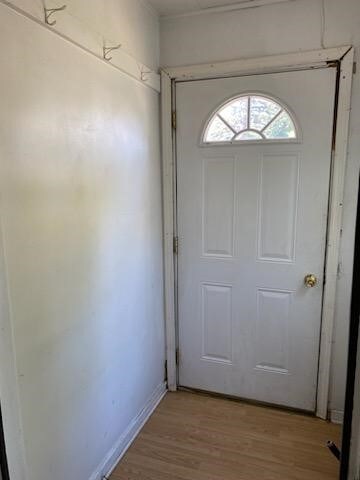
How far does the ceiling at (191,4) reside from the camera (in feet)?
6.52

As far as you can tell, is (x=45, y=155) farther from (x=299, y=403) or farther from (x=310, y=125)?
(x=299, y=403)

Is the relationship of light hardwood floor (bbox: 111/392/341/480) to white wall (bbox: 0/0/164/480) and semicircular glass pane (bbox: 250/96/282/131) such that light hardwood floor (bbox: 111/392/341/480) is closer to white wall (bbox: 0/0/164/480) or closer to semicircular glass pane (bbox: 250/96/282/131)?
white wall (bbox: 0/0/164/480)

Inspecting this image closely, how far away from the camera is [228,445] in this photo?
204cm

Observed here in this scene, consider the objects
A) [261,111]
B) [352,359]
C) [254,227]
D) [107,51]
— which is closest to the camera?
[352,359]

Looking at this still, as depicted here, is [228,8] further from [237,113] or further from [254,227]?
[254,227]

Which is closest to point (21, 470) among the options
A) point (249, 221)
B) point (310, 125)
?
point (249, 221)

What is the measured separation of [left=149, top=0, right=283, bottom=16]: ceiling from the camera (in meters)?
1.99

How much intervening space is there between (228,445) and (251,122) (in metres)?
1.89

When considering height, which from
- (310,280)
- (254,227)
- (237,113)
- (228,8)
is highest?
(228,8)

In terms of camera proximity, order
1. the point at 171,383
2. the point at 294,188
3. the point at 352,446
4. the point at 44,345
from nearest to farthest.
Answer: the point at 352,446 → the point at 44,345 → the point at 294,188 → the point at 171,383

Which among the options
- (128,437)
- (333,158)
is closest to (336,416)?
(128,437)

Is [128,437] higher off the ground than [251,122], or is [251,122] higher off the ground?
[251,122]

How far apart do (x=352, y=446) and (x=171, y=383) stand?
1.74 meters

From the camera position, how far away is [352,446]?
3.21ft
